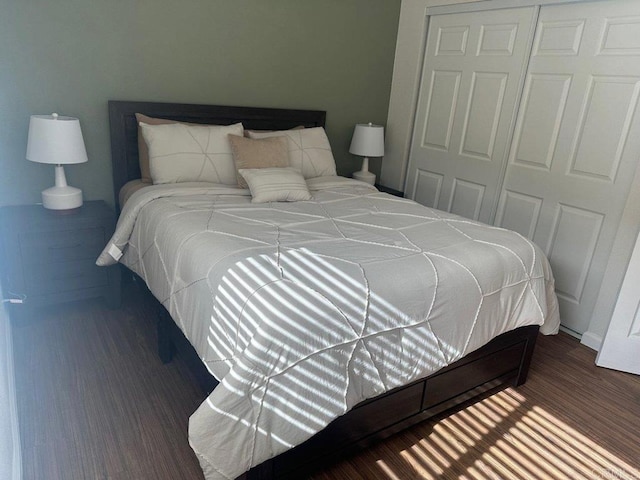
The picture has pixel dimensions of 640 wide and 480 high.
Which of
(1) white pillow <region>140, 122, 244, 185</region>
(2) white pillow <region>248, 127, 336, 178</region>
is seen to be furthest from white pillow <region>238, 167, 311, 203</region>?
(2) white pillow <region>248, 127, 336, 178</region>

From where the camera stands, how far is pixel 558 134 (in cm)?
278

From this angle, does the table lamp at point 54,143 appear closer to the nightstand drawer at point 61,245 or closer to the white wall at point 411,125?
the nightstand drawer at point 61,245

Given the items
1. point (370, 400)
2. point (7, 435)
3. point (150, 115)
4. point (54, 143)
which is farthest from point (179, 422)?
point (150, 115)

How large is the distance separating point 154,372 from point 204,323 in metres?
0.76

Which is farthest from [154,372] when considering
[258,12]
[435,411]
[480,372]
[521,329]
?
[258,12]

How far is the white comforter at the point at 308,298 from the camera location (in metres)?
1.30

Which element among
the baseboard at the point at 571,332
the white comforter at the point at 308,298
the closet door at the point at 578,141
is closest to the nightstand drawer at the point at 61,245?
the white comforter at the point at 308,298

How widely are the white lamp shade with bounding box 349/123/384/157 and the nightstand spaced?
6.31 feet

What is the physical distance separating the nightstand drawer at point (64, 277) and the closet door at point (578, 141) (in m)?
2.73

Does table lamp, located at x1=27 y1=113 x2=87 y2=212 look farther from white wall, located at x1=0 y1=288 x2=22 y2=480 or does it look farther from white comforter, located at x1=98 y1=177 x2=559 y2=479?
white wall, located at x1=0 y1=288 x2=22 y2=480

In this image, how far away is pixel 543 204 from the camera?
9.50 feet

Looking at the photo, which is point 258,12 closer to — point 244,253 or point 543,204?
point 244,253

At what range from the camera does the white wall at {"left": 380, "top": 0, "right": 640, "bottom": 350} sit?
8.11 feet

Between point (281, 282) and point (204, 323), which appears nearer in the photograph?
point (281, 282)
